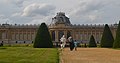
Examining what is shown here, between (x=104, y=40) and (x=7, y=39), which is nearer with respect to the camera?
(x=104, y=40)

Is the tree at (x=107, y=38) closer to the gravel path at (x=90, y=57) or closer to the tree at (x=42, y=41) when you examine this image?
the tree at (x=42, y=41)

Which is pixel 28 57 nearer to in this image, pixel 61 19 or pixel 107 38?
pixel 107 38

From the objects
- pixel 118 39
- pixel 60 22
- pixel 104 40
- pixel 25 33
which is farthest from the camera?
pixel 25 33

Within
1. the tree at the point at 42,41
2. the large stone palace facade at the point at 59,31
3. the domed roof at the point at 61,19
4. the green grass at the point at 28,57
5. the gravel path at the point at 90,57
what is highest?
the domed roof at the point at 61,19

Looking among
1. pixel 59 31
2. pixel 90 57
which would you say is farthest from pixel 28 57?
pixel 59 31

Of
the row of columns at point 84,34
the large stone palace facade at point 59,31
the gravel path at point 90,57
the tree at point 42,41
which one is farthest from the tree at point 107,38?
the row of columns at point 84,34

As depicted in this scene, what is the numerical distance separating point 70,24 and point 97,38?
420 inches

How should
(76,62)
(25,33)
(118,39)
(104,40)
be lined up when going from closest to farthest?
(76,62) → (118,39) → (104,40) → (25,33)

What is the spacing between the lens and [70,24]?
109875 mm

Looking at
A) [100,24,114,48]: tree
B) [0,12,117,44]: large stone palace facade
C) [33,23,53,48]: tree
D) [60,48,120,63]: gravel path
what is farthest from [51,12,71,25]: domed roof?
[60,48,120,63]: gravel path

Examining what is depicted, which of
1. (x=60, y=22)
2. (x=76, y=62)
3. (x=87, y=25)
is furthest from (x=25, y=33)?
(x=76, y=62)

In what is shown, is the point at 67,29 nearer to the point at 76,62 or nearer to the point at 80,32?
the point at 80,32

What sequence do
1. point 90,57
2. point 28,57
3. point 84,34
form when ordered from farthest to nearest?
point 84,34 < point 90,57 < point 28,57

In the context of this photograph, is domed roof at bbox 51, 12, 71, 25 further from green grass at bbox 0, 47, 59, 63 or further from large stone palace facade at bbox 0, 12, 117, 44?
green grass at bbox 0, 47, 59, 63
